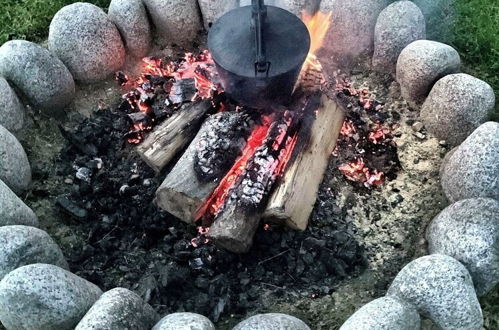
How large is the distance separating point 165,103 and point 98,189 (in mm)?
690

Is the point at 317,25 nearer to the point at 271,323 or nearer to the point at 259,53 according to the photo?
the point at 259,53

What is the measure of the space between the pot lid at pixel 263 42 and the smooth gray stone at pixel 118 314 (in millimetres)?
1244

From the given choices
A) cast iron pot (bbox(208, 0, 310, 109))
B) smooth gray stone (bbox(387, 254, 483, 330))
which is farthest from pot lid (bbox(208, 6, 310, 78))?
smooth gray stone (bbox(387, 254, 483, 330))

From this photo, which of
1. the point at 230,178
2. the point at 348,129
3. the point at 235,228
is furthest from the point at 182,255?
the point at 348,129

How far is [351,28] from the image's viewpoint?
3973 mm

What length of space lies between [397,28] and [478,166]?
1.17 m

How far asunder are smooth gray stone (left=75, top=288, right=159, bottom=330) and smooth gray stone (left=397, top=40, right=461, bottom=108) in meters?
2.00

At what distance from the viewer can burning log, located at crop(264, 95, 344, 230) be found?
3094 mm

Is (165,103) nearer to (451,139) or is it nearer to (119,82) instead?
(119,82)

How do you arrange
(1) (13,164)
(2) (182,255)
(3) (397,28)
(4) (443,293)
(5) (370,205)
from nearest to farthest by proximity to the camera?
(4) (443,293), (2) (182,255), (1) (13,164), (5) (370,205), (3) (397,28)

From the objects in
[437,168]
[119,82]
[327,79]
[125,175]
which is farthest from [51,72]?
[437,168]

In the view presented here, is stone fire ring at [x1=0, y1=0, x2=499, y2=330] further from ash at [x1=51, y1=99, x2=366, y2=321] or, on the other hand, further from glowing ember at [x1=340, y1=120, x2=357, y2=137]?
glowing ember at [x1=340, y1=120, x2=357, y2=137]

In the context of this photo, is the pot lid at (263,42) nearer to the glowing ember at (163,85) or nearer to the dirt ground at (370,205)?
the glowing ember at (163,85)

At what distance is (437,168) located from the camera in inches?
A: 137
